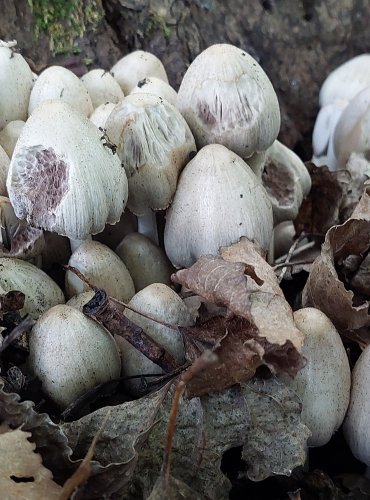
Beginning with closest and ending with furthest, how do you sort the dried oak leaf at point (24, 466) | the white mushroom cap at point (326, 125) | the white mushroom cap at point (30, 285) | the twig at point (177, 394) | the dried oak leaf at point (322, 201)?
the twig at point (177, 394) → the dried oak leaf at point (24, 466) → the white mushroom cap at point (30, 285) → the dried oak leaf at point (322, 201) → the white mushroom cap at point (326, 125)

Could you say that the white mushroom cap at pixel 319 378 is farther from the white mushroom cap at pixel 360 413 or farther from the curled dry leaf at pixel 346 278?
the curled dry leaf at pixel 346 278

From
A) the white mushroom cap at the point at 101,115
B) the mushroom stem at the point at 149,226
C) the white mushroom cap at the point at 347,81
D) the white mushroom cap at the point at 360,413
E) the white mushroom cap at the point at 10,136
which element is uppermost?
the white mushroom cap at the point at 101,115

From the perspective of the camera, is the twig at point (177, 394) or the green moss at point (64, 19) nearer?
the twig at point (177, 394)

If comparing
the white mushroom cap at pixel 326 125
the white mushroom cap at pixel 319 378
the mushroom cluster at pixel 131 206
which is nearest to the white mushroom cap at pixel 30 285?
the mushroom cluster at pixel 131 206

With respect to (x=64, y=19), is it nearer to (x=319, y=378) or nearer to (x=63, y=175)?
(x=63, y=175)

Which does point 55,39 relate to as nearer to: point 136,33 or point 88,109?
point 136,33

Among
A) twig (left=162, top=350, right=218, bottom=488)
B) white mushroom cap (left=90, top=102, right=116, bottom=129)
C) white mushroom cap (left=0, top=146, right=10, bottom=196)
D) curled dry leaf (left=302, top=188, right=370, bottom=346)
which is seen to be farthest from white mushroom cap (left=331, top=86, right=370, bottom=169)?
twig (left=162, top=350, right=218, bottom=488)

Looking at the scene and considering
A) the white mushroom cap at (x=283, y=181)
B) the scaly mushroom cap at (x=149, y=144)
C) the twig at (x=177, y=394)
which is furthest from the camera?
the white mushroom cap at (x=283, y=181)
